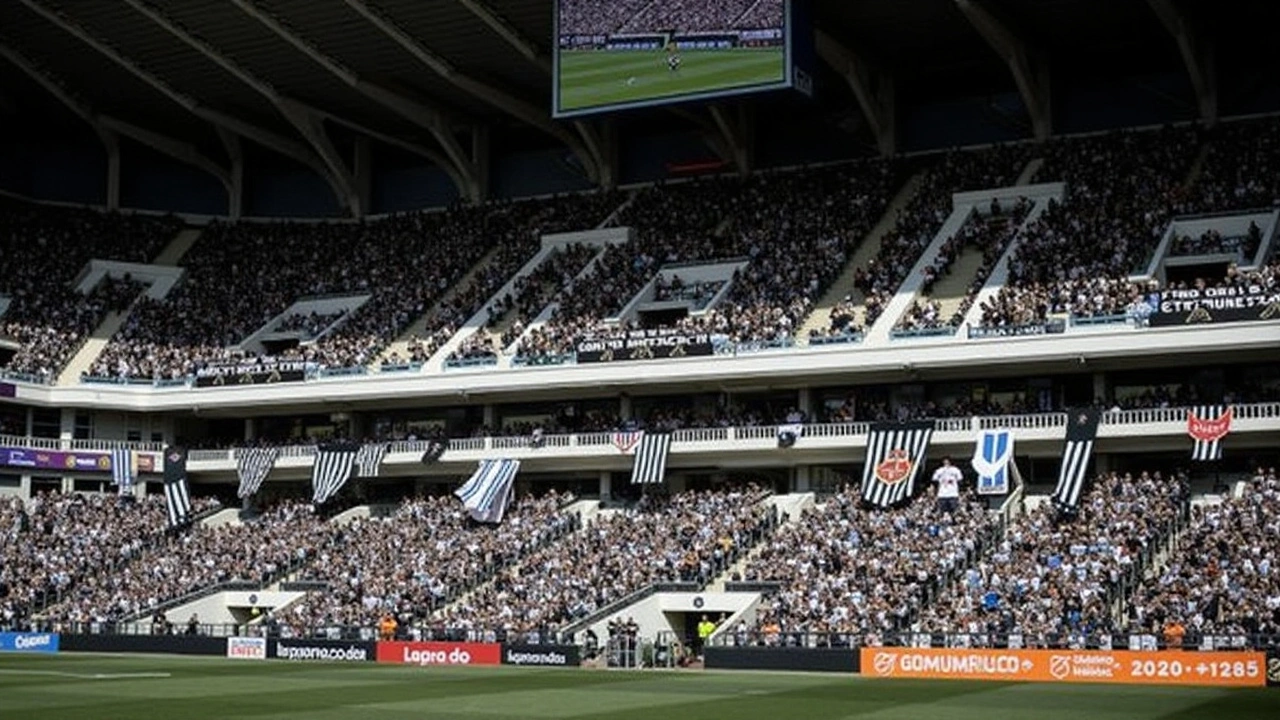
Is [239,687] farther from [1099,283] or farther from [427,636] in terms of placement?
[1099,283]

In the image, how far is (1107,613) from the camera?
47.3m

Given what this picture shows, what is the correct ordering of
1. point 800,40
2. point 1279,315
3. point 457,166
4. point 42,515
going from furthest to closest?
point 457,166 → point 42,515 → point 800,40 → point 1279,315

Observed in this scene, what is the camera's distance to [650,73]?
2724 inches

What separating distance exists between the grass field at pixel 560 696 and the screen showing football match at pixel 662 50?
26746 mm

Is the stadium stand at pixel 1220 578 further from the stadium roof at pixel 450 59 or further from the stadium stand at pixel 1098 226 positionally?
the stadium roof at pixel 450 59

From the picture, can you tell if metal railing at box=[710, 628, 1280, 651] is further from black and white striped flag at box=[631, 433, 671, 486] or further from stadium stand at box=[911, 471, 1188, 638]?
black and white striped flag at box=[631, 433, 671, 486]

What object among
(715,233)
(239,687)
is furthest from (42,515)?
(239,687)

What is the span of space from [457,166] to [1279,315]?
43968mm

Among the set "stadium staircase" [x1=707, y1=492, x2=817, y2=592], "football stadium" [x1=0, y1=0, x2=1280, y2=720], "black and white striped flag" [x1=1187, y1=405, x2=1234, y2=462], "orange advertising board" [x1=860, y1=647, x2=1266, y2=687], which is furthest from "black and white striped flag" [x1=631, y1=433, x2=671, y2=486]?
"black and white striped flag" [x1=1187, y1=405, x2=1234, y2=462]

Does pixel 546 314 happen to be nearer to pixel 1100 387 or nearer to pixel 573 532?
pixel 573 532

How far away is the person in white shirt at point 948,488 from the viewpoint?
185 ft

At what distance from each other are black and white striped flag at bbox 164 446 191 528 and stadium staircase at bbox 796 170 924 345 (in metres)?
26.9

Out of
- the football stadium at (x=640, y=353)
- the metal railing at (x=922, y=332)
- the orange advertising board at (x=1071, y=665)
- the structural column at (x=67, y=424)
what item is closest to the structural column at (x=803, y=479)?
the football stadium at (x=640, y=353)

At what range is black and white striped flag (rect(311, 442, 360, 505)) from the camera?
7038 centimetres
